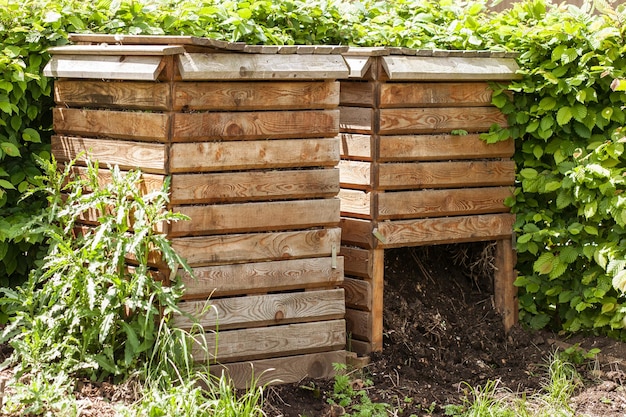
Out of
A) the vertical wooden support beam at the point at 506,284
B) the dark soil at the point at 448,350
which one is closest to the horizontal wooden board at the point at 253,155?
the dark soil at the point at 448,350

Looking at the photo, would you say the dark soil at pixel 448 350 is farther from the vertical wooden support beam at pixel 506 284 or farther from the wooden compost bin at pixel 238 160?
the wooden compost bin at pixel 238 160

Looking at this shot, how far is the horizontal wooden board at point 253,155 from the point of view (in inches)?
188

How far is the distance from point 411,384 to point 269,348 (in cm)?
91

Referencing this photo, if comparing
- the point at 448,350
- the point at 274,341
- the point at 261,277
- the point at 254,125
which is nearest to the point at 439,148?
the point at 448,350

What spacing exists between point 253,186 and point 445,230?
1.48 meters

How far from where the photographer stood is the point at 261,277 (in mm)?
5035

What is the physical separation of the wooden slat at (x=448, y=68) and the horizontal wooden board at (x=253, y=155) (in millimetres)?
637

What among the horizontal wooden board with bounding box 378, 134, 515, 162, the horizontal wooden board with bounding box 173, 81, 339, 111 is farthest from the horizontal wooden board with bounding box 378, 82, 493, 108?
the horizontal wooden board with bounding box 173, 81, 339, 111

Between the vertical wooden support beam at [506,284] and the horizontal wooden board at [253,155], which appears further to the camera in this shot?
the vertical wooden support beam at [506,284]

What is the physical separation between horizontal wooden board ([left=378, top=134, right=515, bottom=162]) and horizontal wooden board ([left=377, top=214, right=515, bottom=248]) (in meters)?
0.39

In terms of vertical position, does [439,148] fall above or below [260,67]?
below

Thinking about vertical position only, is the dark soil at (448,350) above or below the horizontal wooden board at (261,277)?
below

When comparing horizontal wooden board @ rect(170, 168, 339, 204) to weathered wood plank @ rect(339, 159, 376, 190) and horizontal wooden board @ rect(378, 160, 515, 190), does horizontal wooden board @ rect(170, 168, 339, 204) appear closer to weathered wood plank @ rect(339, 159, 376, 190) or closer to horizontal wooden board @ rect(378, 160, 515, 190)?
weathered wood plank @ rect(339, 159, 376, 190)

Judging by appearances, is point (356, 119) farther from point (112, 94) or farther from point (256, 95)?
point (112, 94)
